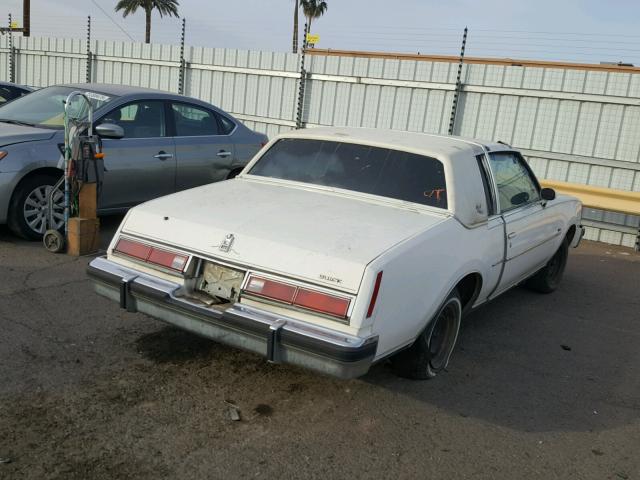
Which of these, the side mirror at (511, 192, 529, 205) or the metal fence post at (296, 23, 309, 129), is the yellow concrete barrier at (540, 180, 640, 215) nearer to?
the side mirror at (511, 192, 529, 205)

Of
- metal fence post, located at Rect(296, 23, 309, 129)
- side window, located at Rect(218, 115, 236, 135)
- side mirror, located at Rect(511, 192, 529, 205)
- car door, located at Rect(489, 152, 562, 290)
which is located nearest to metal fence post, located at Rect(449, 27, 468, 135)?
metal fence post, located at Rect(296, 23, 309, 129)

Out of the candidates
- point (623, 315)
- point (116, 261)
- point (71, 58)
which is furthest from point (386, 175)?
point (71, 58)

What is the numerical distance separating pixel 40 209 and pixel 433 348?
4355 mm

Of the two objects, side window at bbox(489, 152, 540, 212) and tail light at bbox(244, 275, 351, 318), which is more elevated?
side window at bbox(489, 152, 540, 212)

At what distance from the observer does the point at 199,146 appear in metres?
7.74

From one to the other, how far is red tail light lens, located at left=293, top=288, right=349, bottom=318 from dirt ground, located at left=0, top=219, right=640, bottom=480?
679 millimetres

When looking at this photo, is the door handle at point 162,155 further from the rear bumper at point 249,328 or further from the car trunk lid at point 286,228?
the rear bumper at point 249,328

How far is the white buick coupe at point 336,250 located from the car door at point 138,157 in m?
2.41

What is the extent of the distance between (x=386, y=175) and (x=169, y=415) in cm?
217

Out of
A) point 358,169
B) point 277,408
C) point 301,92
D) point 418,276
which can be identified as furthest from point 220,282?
point 301,92

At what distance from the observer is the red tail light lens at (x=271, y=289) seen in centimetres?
341

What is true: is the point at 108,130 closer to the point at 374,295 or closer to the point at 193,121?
the point at 193,121

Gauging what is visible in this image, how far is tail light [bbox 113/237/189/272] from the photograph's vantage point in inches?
148

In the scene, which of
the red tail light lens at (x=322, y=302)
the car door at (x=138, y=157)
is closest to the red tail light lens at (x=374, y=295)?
the red tail light lens at (x=322, y=302)
